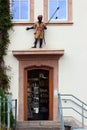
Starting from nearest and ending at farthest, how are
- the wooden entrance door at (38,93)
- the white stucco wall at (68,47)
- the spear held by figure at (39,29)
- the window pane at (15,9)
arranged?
the spear held by figure at (39,29), the white stucco wall at (68,47), the wooden entrance door at (38,93), the window pane at (15,9)

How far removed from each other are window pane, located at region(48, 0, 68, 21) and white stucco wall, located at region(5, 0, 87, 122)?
449 millimetres

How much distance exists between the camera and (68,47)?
68.4ft

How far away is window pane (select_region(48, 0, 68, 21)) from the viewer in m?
21.2

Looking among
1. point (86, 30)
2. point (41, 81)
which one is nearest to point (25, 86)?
point (41, 81)

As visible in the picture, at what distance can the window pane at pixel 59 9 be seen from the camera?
21.2 meters

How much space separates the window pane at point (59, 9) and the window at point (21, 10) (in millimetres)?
922

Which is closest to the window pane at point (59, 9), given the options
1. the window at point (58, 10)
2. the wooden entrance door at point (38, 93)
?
the window at point (58, 10)

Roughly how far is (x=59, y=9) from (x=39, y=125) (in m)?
5.08

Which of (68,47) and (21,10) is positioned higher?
(21,10)

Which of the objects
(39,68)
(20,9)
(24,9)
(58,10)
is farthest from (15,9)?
(39,68)

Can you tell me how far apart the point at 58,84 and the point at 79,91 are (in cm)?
91

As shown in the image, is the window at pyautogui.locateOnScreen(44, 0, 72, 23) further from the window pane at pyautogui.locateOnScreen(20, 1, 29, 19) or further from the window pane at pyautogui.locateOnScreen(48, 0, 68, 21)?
the window pane at pyautogui.locateOnScreen(20, 1, 29, 19)

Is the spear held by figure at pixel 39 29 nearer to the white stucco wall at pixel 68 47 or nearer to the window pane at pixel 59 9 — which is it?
the white stucco wall at pixel 68 47

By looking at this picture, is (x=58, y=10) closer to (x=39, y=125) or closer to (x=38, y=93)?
(x=38, y=93)
